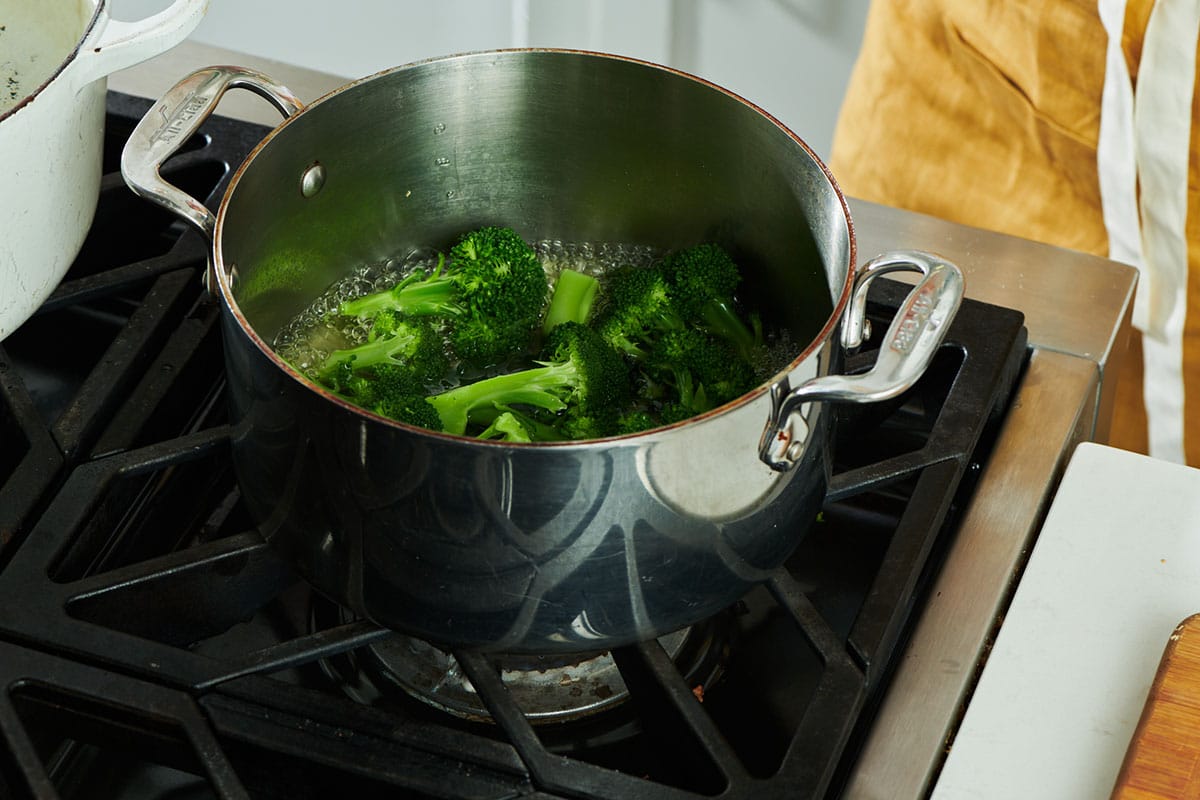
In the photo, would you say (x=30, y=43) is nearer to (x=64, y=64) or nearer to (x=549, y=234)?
(x=64, y=64)

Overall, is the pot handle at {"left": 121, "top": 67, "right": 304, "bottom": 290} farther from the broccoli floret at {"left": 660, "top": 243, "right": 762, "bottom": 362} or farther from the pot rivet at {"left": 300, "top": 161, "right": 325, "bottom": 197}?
the broccoli floret at {"left": 660, "top": 243, "right": 762, "bottom": 362}

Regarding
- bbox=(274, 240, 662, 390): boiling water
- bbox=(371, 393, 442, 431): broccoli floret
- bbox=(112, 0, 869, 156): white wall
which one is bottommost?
bbox=(112, 0, 869, 156): white wall

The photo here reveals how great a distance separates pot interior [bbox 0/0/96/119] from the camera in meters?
0.74

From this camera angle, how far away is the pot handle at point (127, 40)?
0.61 m

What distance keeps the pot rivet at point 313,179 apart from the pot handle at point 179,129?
3 cm

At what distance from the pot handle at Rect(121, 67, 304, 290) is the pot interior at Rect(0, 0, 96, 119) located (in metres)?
0.13

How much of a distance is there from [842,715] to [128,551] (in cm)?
38

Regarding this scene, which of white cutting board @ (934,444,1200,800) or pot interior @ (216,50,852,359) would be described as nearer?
white cutting board @ (934,444,1200,800)

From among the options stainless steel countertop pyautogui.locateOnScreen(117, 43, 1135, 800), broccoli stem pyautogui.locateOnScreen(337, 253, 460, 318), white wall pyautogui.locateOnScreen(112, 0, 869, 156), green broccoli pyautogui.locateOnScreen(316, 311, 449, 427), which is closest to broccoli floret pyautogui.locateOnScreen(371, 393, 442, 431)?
green broccoli pyautogui.locateOnScreen(316, 311, 449, 427)

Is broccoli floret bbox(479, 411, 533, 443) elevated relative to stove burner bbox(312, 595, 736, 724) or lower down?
elevated

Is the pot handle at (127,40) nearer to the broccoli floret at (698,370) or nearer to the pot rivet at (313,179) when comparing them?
the pot rivet at (313,179)

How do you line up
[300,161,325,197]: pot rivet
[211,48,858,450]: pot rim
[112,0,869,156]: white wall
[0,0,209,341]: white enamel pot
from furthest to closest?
[112,0,869,156]: white wall
[300,161,325,197]: pot rivet
[0,0,209,341]: white enamel pot
[211,48,858,450]: pot rim

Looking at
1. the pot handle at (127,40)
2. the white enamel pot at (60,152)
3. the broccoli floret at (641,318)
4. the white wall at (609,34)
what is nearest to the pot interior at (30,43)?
the white enamel pot at (60,152)

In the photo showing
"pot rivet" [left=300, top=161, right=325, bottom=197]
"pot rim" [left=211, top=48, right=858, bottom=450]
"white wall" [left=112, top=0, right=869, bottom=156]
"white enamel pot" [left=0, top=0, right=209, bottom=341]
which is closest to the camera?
"pot rim" [left=211, top=48, right=858, bottom=450]
